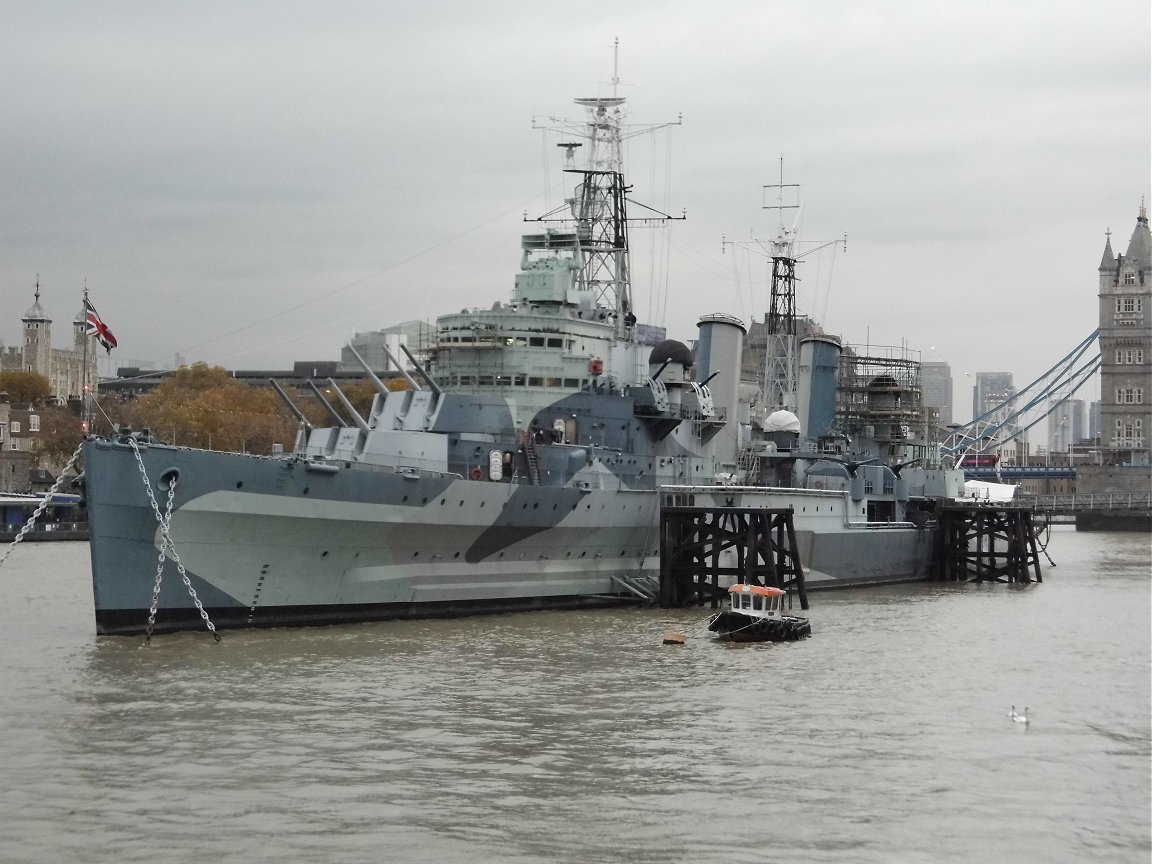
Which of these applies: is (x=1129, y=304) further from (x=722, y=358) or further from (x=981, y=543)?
(x=722, y=358)

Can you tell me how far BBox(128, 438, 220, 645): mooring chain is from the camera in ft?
79.1

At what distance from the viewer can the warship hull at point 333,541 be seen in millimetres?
24344

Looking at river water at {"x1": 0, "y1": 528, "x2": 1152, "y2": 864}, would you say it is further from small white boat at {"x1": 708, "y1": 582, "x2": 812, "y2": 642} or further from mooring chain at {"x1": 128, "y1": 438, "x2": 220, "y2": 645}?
small white boat at {"x1": 708, "y1": 582, "x2": 812, "y2": 642}

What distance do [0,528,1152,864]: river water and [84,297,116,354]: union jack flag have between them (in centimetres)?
Result: 547

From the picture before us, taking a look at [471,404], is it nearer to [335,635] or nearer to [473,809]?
[335,635]

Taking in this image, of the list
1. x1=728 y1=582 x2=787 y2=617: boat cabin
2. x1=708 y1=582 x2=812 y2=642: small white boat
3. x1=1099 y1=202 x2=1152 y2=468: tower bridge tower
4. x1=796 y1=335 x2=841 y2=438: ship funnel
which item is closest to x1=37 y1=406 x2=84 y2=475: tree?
x1=796 y1=335 x2=841 y2=438: ship funnel

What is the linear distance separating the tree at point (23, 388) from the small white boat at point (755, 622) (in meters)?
83.0

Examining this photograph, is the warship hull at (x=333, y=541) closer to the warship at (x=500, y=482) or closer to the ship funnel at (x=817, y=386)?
the warship at (x=500, y=482)

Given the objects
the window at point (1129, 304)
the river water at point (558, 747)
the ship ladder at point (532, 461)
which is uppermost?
the window at point (1129, 304)

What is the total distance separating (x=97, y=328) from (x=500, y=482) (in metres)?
8.68

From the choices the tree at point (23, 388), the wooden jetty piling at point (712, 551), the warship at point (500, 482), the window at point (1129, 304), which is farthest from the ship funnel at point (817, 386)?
the window at point (1129, 304)

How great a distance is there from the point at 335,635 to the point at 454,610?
3.87 m

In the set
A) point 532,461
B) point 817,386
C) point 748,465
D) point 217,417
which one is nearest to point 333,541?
point 532,461

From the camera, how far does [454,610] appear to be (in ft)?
96.7
